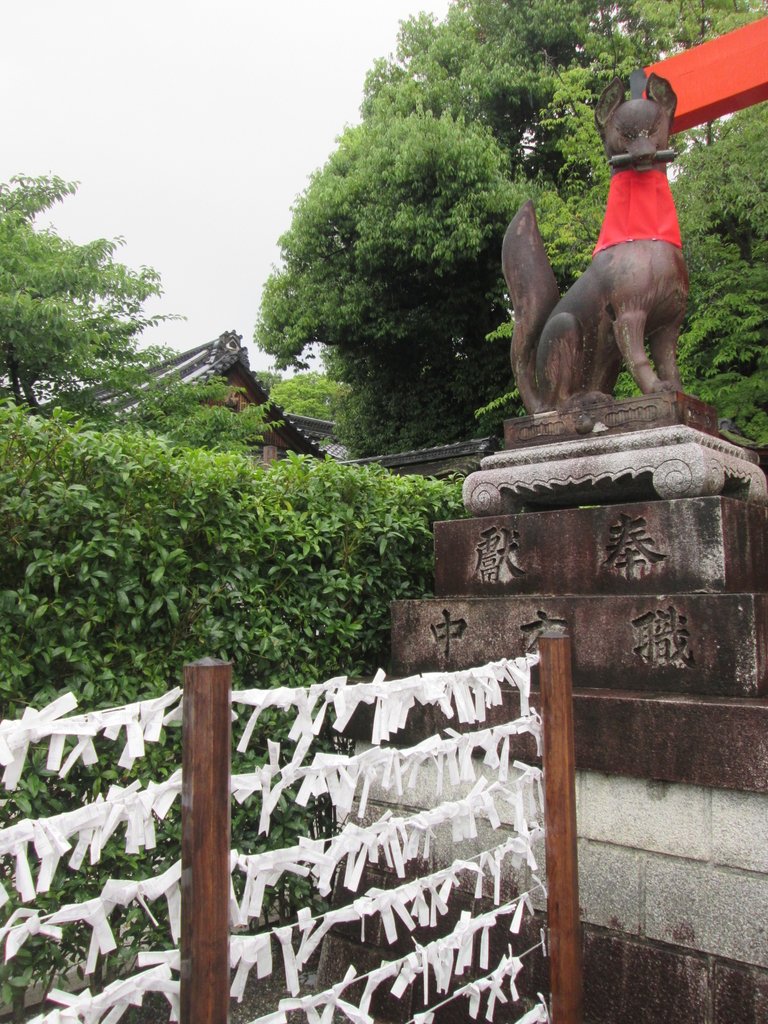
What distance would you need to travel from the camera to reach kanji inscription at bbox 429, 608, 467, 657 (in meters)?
3.70

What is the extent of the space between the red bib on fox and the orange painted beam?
3.85 feet

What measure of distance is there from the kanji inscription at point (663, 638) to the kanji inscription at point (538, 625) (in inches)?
13.3

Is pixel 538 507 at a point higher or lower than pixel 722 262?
lower

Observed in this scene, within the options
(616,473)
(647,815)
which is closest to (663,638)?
(647,815)

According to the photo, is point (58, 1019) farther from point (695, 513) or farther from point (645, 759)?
point (695, 513)

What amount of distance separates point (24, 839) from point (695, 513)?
2733 millimetres

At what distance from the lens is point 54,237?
8234mm

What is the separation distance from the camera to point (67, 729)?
55.2 inches

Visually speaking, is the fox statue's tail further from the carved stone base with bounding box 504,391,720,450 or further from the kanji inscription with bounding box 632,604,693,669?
the kanji inscription with bounding box 632,604,693,669

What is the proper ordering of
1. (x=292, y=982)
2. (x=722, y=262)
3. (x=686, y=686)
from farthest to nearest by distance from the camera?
(x=722, y=262) → (x=686, y=686) → (x=292, y=982)

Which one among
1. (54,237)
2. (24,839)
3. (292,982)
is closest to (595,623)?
(292,982)

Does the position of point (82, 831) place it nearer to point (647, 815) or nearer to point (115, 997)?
point (115, 997)

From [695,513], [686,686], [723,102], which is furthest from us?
[723,102]

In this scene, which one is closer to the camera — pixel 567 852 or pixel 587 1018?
pixel 567 852
